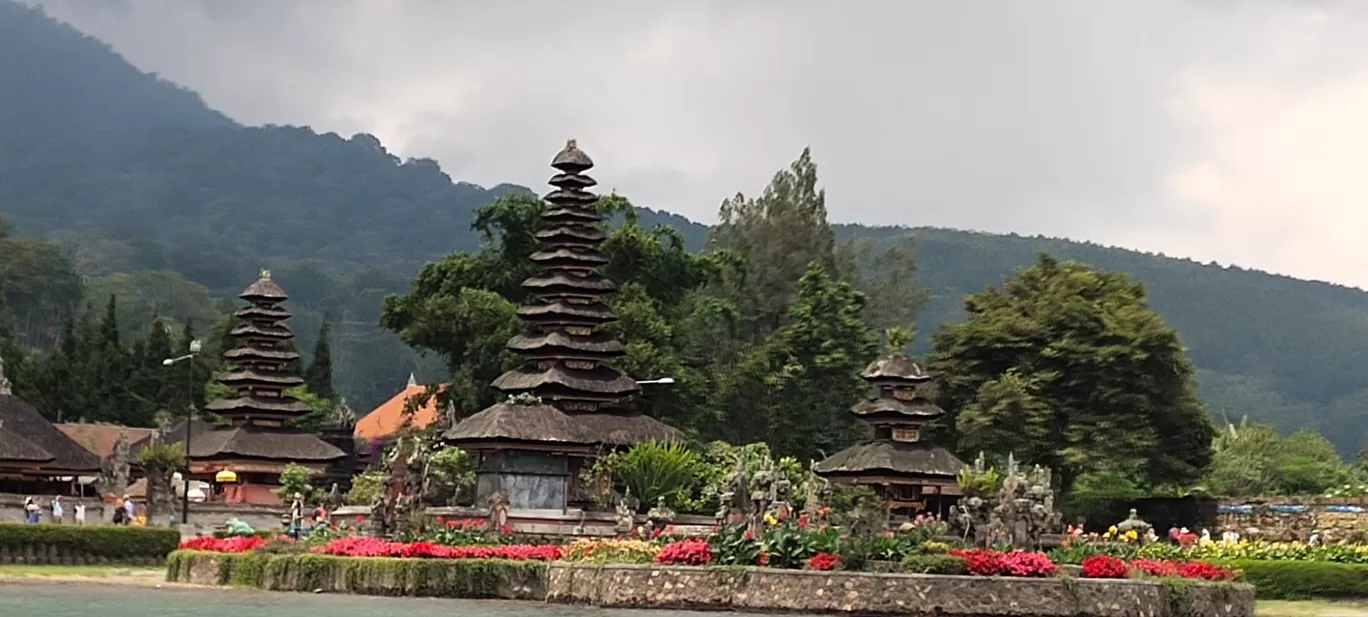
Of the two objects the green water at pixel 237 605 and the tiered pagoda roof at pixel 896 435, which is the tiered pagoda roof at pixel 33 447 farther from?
the green water at pixel 237 605

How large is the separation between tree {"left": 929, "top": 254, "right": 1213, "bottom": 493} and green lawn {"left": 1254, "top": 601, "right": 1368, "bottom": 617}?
690 inches

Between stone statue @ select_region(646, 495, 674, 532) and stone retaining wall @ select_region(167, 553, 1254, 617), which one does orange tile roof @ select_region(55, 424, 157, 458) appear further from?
stone retaining wall @ select_region(167, 553, 1254, 617)

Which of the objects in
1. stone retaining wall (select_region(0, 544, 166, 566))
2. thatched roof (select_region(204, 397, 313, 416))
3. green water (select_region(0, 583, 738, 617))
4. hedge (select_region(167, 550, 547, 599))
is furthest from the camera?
thatched roof (select_region(204, 397, 313, 416))

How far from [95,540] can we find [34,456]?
1513cm

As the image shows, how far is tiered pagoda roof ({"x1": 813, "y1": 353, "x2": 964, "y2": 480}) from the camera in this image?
51.0 metres

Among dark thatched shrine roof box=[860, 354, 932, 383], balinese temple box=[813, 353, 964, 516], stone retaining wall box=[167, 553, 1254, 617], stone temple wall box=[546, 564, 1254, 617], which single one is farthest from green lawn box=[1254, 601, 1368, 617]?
dark thatched shrine roof box=[860, 354, 932, 383]

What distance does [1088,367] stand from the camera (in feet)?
176

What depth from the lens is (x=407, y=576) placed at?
102ft

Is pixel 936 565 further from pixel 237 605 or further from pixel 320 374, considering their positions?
pixel 320 374

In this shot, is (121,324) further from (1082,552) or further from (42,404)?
(1082,552)

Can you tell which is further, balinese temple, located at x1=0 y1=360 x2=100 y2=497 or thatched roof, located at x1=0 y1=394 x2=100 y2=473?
balinese temple, located at x1=0 y1=360 x2=100 y2=497

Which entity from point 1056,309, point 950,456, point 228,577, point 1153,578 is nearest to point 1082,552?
point 1153,578

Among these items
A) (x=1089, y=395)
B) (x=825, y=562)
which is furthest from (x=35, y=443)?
(x=825, y=562)

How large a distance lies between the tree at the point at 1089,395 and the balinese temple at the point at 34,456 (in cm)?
2760
